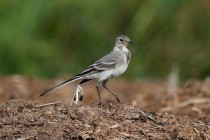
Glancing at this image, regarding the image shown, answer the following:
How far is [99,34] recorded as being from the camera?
50.5 feet

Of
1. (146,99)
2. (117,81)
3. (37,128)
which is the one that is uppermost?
(117,81)

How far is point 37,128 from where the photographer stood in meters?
7.03

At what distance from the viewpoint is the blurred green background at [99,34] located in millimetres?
14961

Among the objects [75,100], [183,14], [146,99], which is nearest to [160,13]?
[183,14]

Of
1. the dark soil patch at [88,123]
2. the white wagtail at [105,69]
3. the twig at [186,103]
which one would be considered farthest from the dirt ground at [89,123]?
the twig at [186,103]

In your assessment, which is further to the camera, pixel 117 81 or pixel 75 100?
pixel 117 81

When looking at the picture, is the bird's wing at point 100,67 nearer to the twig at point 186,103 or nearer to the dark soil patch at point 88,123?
the dark soil patch at point 88,123

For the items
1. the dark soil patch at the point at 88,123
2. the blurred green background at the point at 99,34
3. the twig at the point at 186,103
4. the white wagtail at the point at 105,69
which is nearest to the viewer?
the dark soil patch at the point at 88,123

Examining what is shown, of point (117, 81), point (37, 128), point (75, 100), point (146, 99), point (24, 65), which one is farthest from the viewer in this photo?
point (24, 65)

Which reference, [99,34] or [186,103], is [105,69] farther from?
[99,34]

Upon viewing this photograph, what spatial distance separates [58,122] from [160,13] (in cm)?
845

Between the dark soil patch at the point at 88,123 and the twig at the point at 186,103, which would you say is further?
the twig at the point at 186,103

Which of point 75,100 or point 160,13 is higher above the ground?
point 160,13

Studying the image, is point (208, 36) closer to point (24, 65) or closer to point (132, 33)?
point (132, 33)
